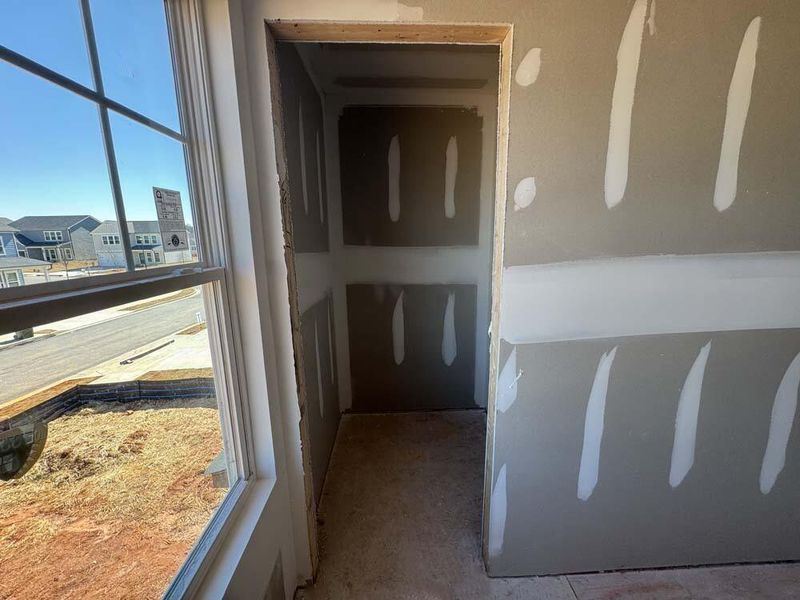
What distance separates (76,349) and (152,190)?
17.2 inches

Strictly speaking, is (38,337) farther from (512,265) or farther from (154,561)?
(512,265)

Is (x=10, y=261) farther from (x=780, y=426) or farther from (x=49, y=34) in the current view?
(x=780, y=426)

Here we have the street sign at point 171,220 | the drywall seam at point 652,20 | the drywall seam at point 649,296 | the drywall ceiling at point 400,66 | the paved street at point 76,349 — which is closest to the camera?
the paved street at point 76,349

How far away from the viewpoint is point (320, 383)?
1.93 meters

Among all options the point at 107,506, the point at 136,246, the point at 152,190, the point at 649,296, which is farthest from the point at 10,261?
the point at 649,296

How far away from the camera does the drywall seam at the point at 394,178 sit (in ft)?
7.40

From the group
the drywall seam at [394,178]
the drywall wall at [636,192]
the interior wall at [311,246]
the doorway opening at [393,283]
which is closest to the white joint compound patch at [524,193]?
the drywall wall at [636,192]

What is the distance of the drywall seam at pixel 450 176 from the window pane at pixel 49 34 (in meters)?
1.97

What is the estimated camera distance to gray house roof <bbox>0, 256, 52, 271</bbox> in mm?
502

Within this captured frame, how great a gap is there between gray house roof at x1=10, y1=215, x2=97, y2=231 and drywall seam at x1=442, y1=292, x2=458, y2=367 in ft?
7.01

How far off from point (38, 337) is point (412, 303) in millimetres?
2097

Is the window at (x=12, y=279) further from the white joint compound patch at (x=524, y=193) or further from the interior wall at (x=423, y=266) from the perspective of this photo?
the interior wall at (x=423, y=266)

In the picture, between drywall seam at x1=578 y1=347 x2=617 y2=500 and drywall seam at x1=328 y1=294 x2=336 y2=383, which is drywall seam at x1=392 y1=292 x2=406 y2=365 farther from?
drywall seam at x1=578 y1=347 x2=617 y2=500

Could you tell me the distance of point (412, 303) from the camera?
2508mm
